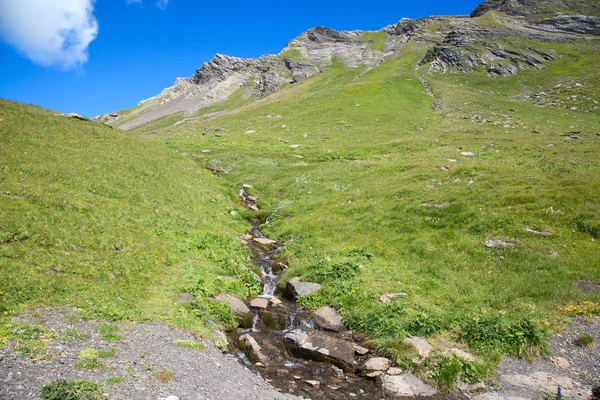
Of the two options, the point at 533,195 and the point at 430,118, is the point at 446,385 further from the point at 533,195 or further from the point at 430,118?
the point at 430,118

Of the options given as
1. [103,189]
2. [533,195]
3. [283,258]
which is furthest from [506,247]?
[103,189]

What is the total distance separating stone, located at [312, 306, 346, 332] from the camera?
1806cm

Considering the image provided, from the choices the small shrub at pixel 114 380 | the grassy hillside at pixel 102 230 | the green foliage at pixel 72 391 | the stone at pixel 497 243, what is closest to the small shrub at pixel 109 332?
the grassy hillside at pixel 102 230

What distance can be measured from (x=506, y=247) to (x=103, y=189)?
28042mm

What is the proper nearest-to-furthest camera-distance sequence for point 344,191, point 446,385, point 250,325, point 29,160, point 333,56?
point 446,385 < point 250,325 < point 29,160 < point 344,191 < point 333,56

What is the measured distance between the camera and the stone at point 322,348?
15523 mm

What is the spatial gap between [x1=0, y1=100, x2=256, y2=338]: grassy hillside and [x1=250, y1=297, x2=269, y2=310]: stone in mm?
913

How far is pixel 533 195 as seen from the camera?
25797mm

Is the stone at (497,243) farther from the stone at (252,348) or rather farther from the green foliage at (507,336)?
the stone at (252,348)

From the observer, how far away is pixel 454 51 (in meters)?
126

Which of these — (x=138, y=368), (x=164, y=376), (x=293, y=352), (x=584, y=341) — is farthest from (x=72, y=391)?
(x=584, y=341)

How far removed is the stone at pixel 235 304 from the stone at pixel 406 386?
8.30m

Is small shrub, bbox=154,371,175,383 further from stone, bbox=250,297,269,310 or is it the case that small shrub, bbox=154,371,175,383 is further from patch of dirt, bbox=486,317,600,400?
patch of dirt, bbox=486,317,600,400

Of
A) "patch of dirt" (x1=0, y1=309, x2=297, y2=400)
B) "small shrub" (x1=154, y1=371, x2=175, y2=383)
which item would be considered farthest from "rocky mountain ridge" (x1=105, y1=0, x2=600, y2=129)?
"small shrub" (x1=154, y1=371, x2=175, y2=383)
